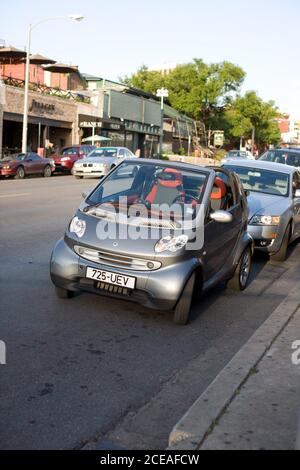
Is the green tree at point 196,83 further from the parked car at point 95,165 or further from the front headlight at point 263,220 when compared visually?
the front headlight at point 263,220

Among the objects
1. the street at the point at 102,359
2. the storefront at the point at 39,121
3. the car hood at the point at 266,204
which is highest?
the storefront at the point at 39,121

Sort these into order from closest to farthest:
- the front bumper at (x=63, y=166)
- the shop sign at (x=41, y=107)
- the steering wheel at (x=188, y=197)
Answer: the steering wheel at (x=188, y=197), the front bumper at (x=63, y=166), the shop sign at (x=41, y=107)

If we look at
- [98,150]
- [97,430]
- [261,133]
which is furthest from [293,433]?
[261,133]

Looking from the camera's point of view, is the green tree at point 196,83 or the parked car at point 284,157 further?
the green tree at point 196,83

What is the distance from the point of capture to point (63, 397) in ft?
13.1

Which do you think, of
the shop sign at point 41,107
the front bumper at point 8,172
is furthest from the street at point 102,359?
the shop sign at point 41,107

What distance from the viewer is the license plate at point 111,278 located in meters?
5.57

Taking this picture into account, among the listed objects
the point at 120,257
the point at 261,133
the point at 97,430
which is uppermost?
the point at 261,133

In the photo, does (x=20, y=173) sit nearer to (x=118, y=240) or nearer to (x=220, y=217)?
(x=220, y=217)

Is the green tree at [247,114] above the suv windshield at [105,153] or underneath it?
above

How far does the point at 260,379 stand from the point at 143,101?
52572 mm

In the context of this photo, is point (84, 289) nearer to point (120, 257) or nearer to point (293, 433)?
point (120, 257)

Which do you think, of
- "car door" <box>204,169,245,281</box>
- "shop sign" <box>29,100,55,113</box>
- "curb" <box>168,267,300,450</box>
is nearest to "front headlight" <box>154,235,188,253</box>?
"car door" <box>204,169,245,281</box>

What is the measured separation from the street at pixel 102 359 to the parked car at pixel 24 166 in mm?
19995
